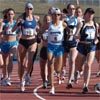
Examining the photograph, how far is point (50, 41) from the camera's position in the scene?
11.6 m

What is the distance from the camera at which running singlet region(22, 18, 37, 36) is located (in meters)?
12.2

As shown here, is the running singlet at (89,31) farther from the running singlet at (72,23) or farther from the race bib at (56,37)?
the running singlet at (72,23)

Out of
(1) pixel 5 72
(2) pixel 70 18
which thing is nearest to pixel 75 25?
(2) pixel 70 18

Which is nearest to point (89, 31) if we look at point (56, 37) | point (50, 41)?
point (56, 37)

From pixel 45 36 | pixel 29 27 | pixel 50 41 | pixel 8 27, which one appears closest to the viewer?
pixel 50 41

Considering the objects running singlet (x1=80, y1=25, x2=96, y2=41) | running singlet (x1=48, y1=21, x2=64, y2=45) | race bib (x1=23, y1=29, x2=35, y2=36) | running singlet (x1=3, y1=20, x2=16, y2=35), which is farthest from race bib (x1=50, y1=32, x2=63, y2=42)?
running singlet (x1=3, y1=20, x2=16, y2=35)

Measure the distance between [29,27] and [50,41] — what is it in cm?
86

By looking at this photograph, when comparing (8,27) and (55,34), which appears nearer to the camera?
(55,34)

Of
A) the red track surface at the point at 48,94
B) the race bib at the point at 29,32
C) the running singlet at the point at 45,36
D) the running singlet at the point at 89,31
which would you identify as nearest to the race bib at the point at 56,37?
the running singlet at the point at 89,31

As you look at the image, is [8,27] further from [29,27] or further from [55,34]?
[55,34]

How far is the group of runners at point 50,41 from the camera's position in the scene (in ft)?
38.1

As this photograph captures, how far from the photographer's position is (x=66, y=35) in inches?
490

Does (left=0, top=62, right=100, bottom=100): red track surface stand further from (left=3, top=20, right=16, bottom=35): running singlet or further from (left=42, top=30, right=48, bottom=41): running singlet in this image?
(left=3, top=20, right=16, bottom=35): running singlet

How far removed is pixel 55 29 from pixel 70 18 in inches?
73.8
